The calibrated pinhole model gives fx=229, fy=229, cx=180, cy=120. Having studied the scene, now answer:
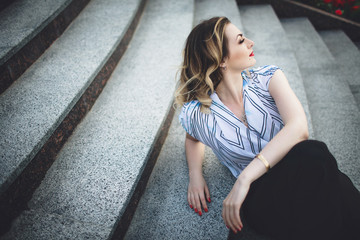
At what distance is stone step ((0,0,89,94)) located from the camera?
213 cm

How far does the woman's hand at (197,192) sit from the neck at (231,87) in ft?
2.34

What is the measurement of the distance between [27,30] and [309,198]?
284 centimetres

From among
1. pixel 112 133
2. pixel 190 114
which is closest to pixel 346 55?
pixel 190 114

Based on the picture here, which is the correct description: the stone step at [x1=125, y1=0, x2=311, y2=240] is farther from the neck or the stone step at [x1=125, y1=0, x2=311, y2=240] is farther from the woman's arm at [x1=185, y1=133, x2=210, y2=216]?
the neck

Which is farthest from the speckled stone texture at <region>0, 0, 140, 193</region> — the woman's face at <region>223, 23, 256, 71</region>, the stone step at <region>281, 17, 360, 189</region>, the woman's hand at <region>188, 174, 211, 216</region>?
the stone step at <region>281, 17, 360, 189</region>

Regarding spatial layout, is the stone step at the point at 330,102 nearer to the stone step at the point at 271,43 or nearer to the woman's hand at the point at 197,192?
the stone step at the point at 271,43

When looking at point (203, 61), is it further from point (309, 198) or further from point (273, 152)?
point (309, 198)

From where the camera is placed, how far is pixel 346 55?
12.9 ft

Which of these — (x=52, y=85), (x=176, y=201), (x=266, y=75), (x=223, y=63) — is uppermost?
(x=223, y=63)

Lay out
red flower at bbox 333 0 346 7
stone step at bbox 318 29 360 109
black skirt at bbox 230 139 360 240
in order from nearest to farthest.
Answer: black skirt at bbox 230 139 360 240 < stone step at bbox 318 29 360 109 < red flower at bbox 333 0 346 7

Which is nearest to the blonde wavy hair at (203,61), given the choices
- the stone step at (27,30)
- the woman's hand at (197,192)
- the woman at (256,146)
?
the woman at (256,146)

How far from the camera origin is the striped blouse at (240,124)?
1833 mm

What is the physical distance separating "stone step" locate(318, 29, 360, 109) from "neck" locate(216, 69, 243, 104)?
223 cm

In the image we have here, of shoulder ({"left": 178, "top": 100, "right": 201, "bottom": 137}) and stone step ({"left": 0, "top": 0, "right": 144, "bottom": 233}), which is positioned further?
shoulder ({"left": 178, "top": 100, "right": 201, "bottom": 137})
